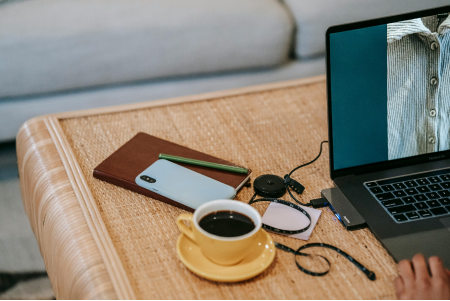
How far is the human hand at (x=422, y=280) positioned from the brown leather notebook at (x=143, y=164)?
288mm

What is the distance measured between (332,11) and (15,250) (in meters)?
1.26

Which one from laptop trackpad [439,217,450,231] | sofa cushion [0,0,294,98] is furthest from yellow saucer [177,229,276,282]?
sofa cushion [0,0,294,98]

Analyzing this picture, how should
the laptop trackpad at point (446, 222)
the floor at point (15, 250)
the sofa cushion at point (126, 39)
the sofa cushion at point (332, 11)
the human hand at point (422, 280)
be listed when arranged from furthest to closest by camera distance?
the sofa cushion at point (332, 11), the sofa cushion at point (126, 39), the floor at point (15, 250), the laptop trackpad at point (446, 222), the human hand at point (422, 280)

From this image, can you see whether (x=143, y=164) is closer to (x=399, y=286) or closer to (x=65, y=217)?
(x=65, y=217)

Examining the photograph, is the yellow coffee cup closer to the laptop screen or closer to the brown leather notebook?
the brown leather notebook

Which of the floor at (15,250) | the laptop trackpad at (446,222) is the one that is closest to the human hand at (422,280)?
the laptop trackpad at (446,222)

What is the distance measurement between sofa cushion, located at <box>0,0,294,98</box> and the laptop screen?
2.61 ft

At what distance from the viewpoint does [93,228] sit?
0.64 metres

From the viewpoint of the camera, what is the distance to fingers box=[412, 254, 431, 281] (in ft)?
1.79

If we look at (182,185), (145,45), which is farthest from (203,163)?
(145,45)

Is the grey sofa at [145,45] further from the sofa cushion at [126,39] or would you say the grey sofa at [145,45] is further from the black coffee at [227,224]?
the black coffee at [227,224]

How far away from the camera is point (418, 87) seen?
73cm

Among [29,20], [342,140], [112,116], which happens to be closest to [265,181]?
[342,140]

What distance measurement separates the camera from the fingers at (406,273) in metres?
0.54
